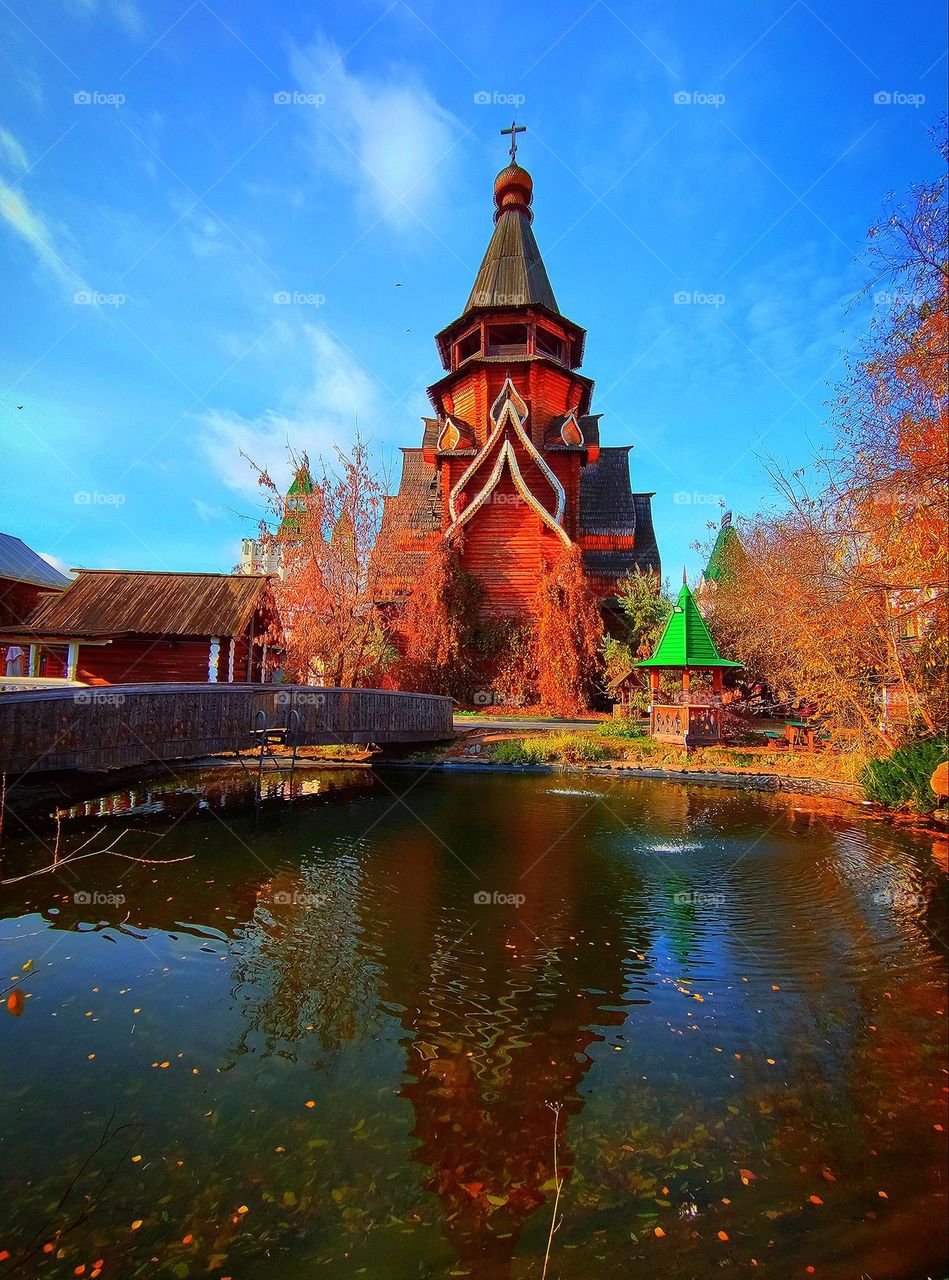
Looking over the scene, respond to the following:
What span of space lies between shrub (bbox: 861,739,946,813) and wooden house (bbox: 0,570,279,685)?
19.9 metres

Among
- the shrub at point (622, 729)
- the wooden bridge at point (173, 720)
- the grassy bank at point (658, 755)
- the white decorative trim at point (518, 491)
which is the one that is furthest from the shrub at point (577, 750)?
the white decorative trim at point (518, 491)

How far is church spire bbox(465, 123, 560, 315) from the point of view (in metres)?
31.1

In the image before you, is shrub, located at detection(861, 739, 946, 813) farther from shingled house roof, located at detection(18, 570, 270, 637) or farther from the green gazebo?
shingled house roof, located at detection(18, 570, 270, 637)

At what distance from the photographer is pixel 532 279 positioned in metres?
31.6

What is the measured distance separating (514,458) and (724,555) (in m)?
18.9

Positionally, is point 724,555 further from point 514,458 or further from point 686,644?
point 686,644

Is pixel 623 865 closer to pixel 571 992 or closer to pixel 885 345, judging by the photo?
pixel 571 992

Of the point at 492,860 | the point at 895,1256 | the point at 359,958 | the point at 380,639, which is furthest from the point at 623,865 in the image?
the point at 380,639

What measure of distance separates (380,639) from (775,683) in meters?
15.4

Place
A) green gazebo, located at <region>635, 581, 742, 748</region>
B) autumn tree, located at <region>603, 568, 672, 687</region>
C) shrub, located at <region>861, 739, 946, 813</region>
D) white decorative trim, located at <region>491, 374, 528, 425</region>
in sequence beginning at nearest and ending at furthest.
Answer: shrub, located at <region>861, 739, 946, 813</region>
green gazebo, located at <region>635, 581, 742, 748</region>
autumn tree, located at <region>603, 568, 672, 687</region>
white decorative trim, located at <region>491, 374, 528, 425</region>

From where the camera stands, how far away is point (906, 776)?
39.8ft

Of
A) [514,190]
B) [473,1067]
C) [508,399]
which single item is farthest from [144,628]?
[514,190]

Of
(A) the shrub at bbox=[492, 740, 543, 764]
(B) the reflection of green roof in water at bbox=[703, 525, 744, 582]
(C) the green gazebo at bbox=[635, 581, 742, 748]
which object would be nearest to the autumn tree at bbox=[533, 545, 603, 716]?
(C) the green gazebo at bbox=[635, 581, 742, 748]

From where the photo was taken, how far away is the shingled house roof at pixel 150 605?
2186 centimetres
